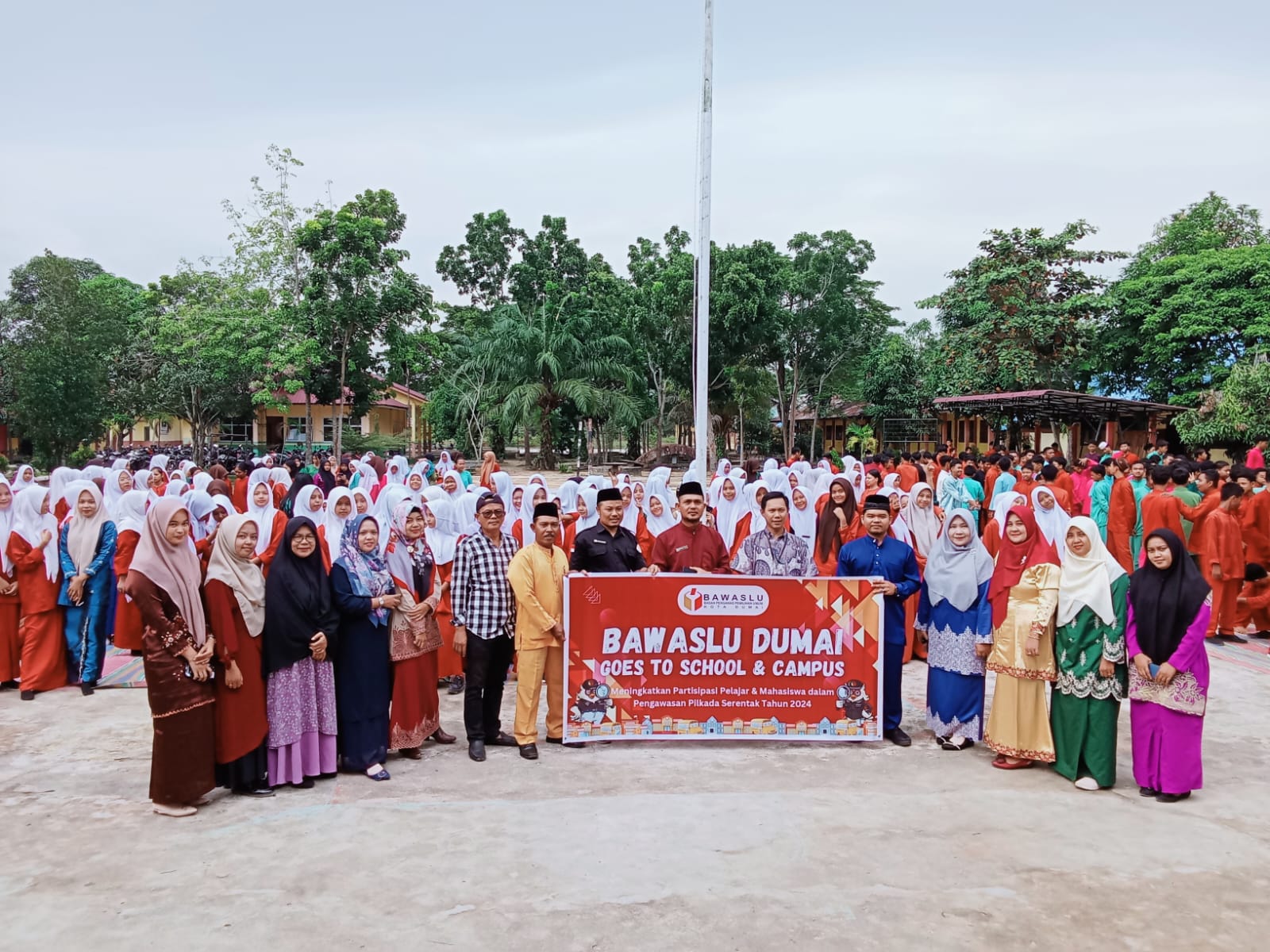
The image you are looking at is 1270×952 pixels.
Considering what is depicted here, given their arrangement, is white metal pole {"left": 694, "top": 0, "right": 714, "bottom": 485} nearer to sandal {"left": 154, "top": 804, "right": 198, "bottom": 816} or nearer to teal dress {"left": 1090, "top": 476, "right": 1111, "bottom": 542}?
teal dress {"left": 1090, "top": 476, "right": 1111, "bottom": 542}

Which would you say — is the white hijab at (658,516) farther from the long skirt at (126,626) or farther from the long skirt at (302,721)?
the long skirt at (126,626)

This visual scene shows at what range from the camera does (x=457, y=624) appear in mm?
5086

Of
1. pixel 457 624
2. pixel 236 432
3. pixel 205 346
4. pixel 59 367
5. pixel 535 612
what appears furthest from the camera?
pixel 236 432

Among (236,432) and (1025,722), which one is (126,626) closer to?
(1025,722)

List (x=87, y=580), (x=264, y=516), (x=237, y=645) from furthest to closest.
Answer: (x=264, y=516), (x=87, y=580), (x=237, y=645)

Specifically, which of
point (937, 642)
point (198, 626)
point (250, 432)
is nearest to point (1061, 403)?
point (937, 642)

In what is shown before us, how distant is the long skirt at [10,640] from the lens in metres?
6.25

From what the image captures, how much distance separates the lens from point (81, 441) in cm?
2575

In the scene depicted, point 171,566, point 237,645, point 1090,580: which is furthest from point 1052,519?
point 171,566

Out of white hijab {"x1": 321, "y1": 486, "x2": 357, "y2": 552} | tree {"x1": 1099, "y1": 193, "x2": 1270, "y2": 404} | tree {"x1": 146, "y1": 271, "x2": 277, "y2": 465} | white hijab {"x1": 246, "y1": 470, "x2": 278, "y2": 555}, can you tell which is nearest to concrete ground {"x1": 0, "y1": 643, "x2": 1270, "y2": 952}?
white hijab {"x1": 321, "y1": 486, "x2": 357, "y2": 552}

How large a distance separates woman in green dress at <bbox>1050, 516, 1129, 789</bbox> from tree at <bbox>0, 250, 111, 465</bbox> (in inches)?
1039

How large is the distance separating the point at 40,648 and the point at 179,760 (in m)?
2.89

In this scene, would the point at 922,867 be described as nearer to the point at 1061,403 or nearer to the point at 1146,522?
the point at 1146,522

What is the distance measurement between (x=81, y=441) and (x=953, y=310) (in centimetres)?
2603
